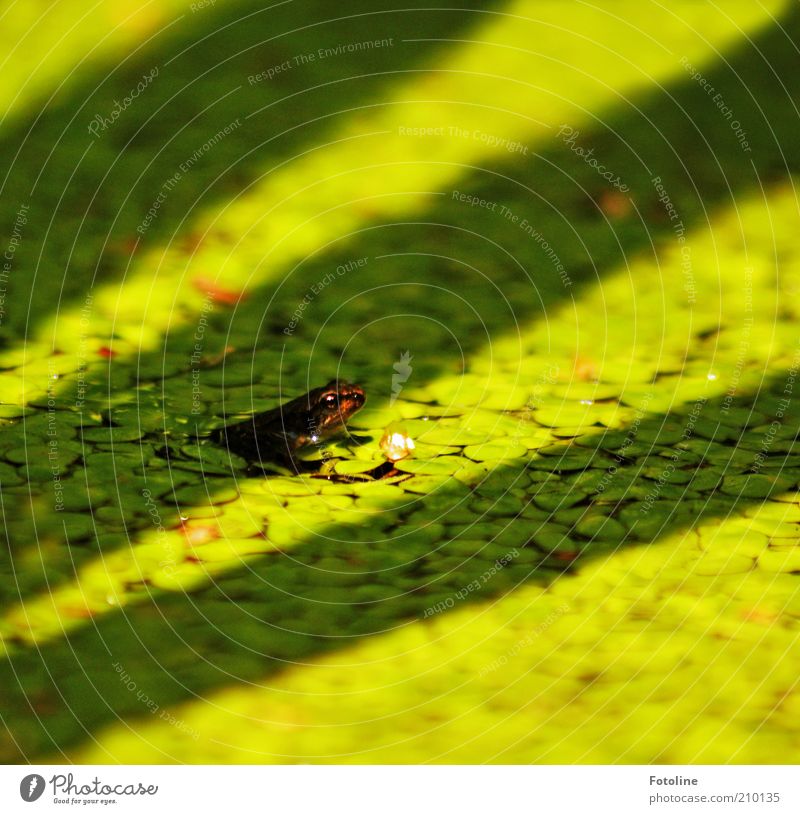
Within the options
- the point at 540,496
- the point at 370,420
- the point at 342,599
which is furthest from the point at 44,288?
the point at 540,496

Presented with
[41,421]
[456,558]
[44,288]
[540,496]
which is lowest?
[456,558]

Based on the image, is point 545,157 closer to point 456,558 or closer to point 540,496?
point 540,496

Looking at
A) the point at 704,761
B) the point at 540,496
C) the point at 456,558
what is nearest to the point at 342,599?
the point at 456,558

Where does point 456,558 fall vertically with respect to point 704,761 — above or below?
above

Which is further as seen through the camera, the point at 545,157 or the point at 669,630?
the point at 545,157

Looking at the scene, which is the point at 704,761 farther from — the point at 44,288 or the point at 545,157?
the point at 44,288
